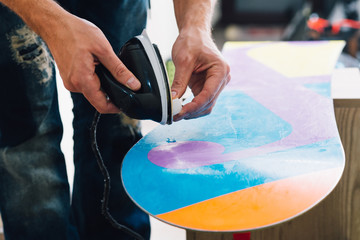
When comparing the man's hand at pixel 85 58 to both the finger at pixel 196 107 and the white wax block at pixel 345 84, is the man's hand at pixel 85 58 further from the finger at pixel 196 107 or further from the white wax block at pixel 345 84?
the white wax block at pixel 345 84

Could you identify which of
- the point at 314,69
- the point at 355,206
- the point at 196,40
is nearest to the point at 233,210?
the point at 196,40

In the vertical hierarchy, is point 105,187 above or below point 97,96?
below

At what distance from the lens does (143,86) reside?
0.72 metres

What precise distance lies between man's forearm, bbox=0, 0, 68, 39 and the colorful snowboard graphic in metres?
0.30

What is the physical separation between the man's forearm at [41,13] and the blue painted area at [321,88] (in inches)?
27.4

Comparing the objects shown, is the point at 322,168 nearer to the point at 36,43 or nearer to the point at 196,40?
the point at 196,40

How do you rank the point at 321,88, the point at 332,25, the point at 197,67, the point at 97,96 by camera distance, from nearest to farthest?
the point at 97,96 → the point at 197,67 → the point at 321,88 → the point at 332,25

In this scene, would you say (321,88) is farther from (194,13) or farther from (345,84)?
(194,13)

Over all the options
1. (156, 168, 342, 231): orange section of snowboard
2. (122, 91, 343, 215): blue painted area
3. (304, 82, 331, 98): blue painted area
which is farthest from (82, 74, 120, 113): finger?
(304, 82, 331, 98): blue painted area

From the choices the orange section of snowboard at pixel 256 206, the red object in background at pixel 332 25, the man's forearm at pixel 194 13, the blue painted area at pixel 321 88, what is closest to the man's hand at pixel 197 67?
the man's forearm at pixel 194 13

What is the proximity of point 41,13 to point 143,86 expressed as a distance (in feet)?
0.84

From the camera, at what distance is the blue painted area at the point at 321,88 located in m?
1.05

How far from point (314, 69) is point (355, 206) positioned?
449mm

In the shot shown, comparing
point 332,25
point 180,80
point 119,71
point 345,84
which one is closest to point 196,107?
point 180,80
